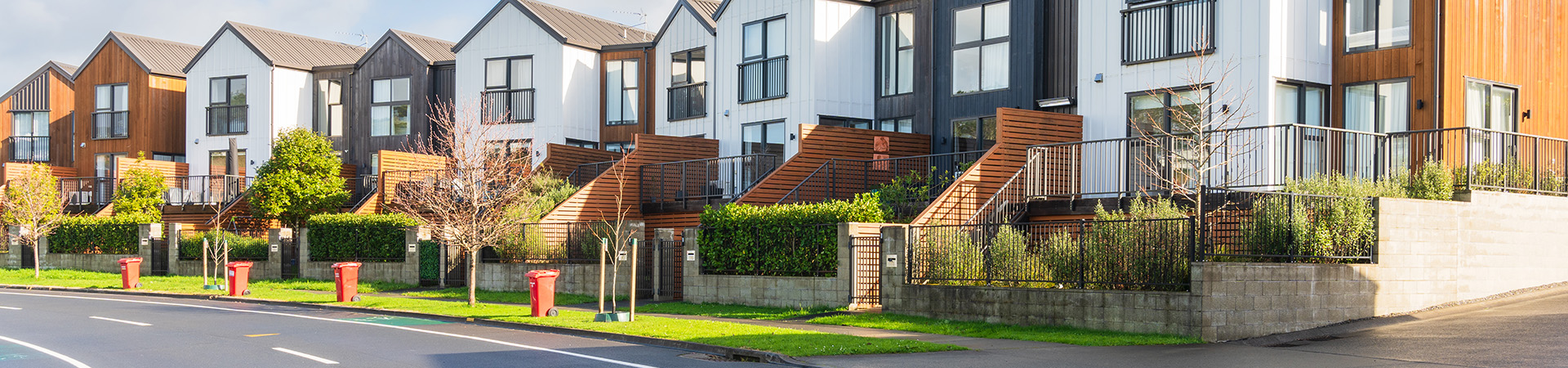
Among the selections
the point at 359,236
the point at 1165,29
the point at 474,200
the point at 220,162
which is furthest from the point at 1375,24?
the point at 220,162

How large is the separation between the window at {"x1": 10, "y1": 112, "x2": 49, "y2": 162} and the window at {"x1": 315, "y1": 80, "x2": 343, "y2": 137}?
1386 centimetres

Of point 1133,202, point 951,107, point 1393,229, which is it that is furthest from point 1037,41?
point 1393,229

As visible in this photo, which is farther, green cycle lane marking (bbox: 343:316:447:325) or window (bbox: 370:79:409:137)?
window (bbox: 370:79:409:137)

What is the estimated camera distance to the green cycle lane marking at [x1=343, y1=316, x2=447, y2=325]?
21156 mm

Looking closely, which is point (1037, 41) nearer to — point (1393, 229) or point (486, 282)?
point (1393, 229)

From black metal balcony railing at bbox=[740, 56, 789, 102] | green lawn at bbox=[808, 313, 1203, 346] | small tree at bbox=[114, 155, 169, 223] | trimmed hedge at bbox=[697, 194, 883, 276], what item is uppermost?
black metal balcony railing at bbox=[740, 56, 789, 102]

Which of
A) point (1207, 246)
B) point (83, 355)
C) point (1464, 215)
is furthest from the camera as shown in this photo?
point (1464, 215)

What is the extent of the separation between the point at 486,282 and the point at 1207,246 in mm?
16794

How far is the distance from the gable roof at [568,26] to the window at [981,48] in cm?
1371

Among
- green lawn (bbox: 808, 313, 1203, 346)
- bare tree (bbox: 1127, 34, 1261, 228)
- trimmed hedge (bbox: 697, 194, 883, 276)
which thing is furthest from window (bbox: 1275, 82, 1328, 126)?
green lawn (bbox: 808, 313, 1203, 346)

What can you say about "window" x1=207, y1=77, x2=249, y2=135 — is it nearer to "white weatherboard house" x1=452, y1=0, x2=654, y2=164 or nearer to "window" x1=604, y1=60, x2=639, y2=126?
"white weatherboard house" x1=452, y1=0, x2=654, y2=164

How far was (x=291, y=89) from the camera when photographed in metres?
46.2

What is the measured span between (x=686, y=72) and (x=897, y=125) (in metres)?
7.69

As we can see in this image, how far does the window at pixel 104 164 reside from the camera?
4991 centimetres
